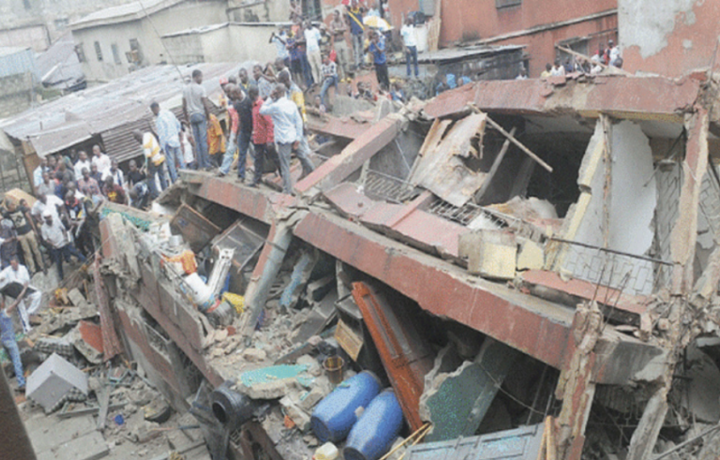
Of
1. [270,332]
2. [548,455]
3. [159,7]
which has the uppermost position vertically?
[159,7]

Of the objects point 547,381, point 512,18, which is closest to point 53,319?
point 547,381

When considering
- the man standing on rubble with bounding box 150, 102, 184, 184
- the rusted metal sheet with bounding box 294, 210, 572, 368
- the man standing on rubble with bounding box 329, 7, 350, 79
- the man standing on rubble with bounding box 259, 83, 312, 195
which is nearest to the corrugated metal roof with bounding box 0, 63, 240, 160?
the man standing on rubble with bounding box 329, 7, 350, 79

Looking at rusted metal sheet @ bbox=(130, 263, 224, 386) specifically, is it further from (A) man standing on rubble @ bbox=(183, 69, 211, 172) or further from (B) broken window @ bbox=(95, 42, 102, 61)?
(B) broken window @ bbox=(95, 42, 102, 61)

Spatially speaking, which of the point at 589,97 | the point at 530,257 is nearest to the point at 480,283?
the point at 530,257

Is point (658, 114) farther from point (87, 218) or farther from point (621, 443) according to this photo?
point (87, 218)

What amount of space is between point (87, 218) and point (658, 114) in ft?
34.5

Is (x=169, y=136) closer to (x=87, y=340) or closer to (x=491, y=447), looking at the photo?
(x=87, y=340)

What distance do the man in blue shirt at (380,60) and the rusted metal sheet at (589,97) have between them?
8.07m

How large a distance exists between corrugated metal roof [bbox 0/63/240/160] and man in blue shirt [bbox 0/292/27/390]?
6.59m

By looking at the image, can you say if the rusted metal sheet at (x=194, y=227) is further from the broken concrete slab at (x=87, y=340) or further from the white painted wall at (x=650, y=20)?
the white painted wall at (x=650, y=20)

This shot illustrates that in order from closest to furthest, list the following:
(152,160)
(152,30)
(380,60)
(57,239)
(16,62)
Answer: (57,239) → (152,160) → (380,60) → (152,30) → (16,62)

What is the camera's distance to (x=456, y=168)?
845cm

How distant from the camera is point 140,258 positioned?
10.6m

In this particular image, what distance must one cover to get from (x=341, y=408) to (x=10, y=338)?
6994mm
